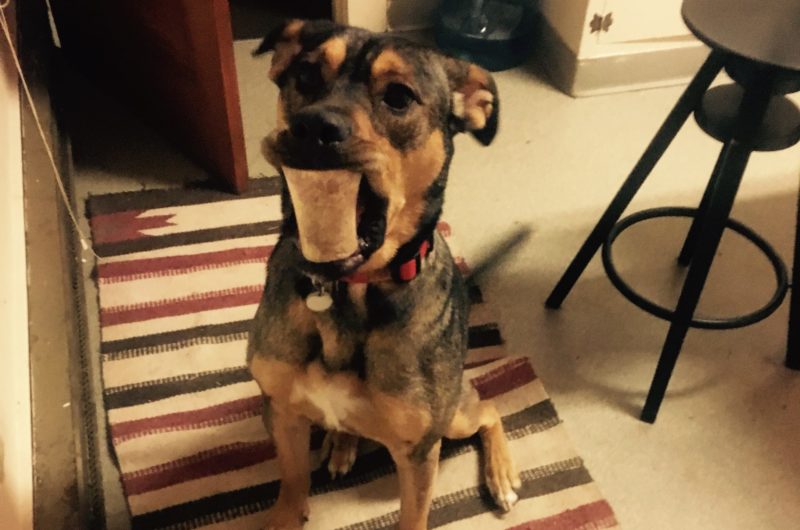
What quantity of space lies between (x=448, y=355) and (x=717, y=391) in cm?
107

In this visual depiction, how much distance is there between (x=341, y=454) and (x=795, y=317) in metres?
1.27

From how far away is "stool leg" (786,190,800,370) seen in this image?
2.05 meters

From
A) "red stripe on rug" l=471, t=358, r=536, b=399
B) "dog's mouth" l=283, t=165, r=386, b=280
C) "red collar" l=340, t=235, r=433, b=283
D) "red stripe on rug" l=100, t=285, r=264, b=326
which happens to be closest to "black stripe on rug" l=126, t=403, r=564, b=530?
"red stripe on rug" l=471, t=358, r=536, b=399

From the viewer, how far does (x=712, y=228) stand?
1823 millimetres

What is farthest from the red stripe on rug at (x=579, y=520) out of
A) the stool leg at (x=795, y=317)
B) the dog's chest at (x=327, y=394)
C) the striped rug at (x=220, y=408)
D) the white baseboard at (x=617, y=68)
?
the white baseboard at (x=617, y=68)

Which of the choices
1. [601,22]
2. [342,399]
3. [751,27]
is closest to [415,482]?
[342,399]

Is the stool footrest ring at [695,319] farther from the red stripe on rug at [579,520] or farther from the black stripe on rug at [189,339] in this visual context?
the red stripe on rug at [579,520]

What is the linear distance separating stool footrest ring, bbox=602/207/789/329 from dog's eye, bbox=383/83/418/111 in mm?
1105

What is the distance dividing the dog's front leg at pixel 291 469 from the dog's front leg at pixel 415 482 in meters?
0.20

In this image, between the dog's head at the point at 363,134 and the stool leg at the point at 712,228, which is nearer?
the dog's head at the point at 363,134

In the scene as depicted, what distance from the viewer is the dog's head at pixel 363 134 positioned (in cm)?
110

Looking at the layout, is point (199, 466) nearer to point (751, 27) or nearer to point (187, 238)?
point (187, 238)

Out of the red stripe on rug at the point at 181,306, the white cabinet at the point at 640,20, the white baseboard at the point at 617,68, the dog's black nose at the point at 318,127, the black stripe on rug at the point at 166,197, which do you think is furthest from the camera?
the white baseboard at the point at 617,68

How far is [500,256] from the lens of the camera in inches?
98.7
